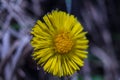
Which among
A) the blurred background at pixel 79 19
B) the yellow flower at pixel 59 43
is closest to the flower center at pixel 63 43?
the yellow flower at pixel 59 43

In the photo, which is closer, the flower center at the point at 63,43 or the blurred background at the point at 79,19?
the flower center at the point at 63,43

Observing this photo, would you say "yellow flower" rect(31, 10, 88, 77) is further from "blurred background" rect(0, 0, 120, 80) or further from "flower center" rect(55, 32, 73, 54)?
"blurred background" rect(0, 0, 120, 80)

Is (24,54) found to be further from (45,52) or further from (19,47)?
(45,52)

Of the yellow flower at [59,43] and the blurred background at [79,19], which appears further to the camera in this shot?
the blurred background at [79,19]

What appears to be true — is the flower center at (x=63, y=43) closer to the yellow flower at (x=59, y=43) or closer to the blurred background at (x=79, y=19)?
the yellow flower at (x=59, y=43)

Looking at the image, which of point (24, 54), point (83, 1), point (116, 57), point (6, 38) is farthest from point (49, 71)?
point (116, 57)
